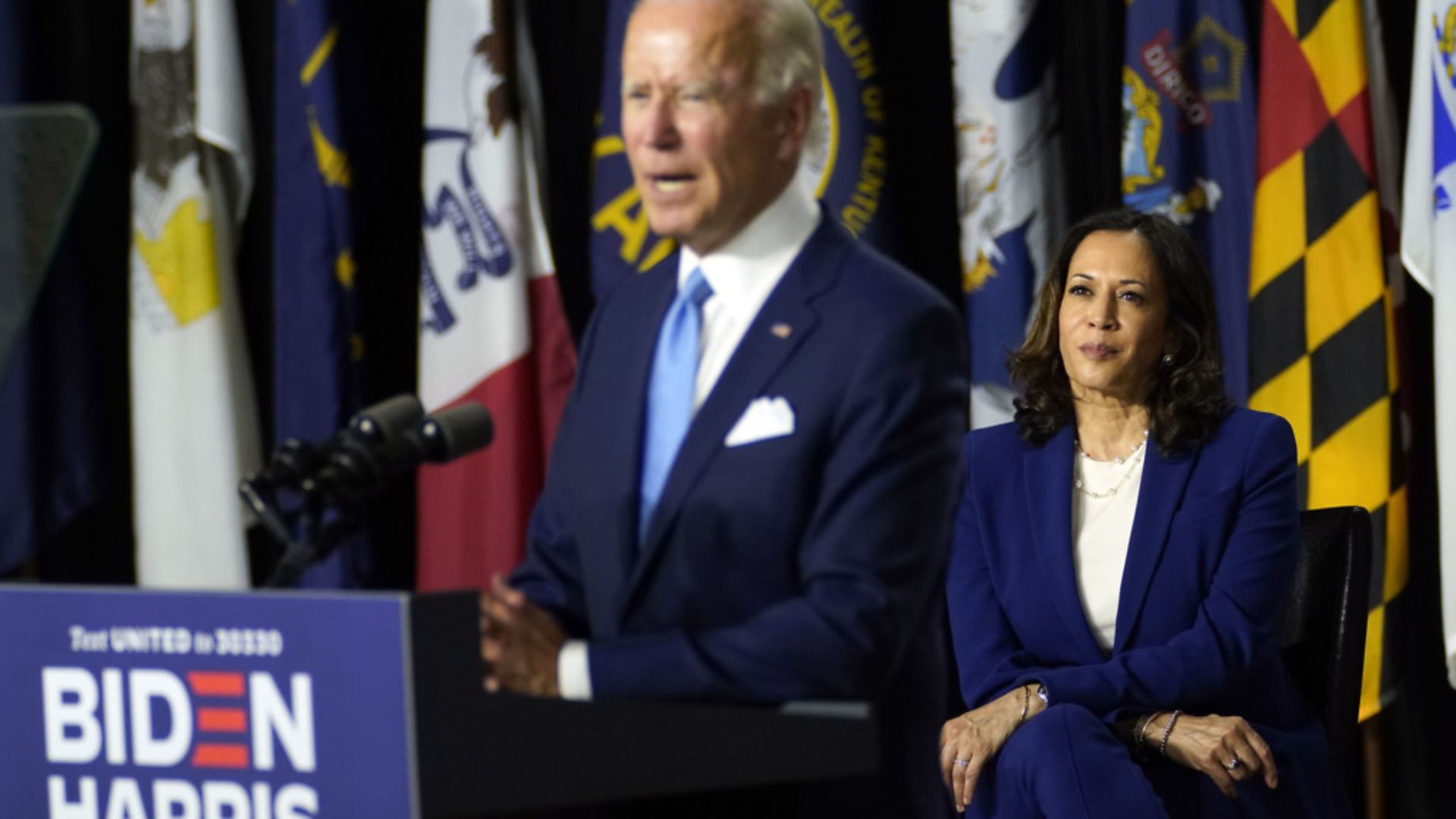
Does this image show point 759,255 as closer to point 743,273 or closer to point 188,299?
point 743,273

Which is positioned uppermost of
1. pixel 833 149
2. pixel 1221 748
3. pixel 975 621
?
pixel 833 149

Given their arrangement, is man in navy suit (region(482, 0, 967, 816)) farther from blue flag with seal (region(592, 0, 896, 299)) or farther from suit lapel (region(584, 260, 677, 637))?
blue flag with seal (region(592, 0, 896, 299))

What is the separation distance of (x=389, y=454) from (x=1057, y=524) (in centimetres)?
100

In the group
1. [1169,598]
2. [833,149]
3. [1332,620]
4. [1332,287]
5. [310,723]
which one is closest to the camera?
[310,723]

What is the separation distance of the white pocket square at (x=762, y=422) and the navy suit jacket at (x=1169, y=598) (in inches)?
20.8

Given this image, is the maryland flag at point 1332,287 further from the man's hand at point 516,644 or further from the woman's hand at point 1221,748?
the man's hand at point 516,644

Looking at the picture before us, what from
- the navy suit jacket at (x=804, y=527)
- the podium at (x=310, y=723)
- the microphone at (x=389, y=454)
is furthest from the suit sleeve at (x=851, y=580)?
the microphone at (x=389, y=454)

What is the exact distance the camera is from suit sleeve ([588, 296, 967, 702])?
5.22 ft

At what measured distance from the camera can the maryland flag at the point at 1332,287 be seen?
8.72 feet

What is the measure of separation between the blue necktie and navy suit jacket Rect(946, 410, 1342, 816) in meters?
0.55

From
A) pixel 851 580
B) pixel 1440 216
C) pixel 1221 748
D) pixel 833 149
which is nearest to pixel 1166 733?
pixel 1221 748

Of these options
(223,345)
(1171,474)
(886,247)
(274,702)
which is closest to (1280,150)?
(886,247)

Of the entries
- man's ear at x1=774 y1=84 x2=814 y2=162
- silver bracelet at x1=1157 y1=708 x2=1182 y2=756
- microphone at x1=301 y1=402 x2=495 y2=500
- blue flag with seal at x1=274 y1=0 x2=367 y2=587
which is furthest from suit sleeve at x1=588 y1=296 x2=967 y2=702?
blue flag with seal at x1=274 y1=0 x2=367 y2=587

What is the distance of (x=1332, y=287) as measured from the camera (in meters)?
2.67
